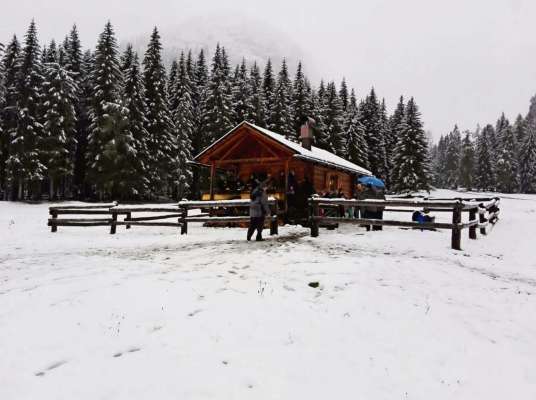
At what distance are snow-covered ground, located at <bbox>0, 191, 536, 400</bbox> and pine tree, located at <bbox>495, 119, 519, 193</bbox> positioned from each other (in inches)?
2722

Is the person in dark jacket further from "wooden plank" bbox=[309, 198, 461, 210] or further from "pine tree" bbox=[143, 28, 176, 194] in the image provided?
"pine tree" bbox=[143, 28, 176, 194]

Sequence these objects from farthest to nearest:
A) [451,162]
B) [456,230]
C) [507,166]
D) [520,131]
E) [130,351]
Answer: [451,162] < [520,131] < [507,166] < [456,230] < [130,351]

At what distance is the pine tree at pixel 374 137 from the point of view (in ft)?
185

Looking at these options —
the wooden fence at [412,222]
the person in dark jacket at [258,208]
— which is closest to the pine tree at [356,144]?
Result: the wooden fence at [412,222]

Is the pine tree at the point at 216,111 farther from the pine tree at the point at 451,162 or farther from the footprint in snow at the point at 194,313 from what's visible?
the pine tree at the point at 451,162

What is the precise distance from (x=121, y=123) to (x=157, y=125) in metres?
4.99

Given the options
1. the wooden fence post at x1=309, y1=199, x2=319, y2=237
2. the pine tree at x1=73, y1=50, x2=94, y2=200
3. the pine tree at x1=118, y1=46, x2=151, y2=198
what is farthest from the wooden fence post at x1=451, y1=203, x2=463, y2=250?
the pine tree at x1=73, y1=50, x2=94, y2=200

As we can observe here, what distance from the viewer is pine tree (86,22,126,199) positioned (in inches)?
1332

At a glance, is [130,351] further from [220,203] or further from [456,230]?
[220,203]

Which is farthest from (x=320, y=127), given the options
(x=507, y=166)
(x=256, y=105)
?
(x=507, y=166)

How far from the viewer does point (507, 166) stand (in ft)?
219

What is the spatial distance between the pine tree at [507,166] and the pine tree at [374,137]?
23718 mm

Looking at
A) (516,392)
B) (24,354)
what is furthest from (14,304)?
(516,392)

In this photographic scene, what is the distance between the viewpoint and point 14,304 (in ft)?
16.8
